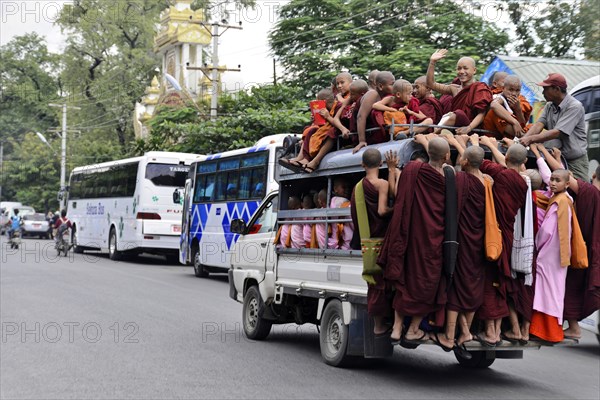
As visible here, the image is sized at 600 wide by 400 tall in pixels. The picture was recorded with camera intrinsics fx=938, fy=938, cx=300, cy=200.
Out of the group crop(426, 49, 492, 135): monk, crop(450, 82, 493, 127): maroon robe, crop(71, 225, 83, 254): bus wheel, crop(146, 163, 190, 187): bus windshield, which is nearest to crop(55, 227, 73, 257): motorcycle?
crop(71, 225, 83, 254): bus wheel

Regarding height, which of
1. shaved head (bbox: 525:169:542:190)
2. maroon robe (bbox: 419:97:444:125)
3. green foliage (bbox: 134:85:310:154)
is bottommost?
shaved head (bbox: 525:169:542:190)

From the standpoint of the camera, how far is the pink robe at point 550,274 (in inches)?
317

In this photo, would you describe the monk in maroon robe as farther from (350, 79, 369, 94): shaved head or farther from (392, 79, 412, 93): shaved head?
(350, 79, 369, 94): shaved head

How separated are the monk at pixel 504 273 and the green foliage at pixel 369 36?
2581cm

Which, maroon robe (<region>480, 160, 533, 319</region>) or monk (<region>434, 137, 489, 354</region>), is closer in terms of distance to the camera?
monk (<region>434, 137, 489, 354</region>)

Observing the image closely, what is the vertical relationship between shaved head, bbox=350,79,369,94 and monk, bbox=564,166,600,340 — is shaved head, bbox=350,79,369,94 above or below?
above

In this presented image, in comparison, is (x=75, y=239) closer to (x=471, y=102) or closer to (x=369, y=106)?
(x=369, y=106)

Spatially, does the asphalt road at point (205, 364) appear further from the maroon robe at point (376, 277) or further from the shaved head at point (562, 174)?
the shaved head at point (562, 174)

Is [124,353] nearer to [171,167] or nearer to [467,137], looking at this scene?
[467,137]

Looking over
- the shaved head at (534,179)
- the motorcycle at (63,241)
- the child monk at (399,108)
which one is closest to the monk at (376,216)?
the child monk at (399,108)

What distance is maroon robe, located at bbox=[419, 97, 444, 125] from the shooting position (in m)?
9.27

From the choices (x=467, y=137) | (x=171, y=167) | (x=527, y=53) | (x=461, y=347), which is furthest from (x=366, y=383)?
(x=527, y=53)

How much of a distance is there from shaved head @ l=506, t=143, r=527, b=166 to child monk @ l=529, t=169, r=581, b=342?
37 cm

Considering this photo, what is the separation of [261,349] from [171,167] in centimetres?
1845
